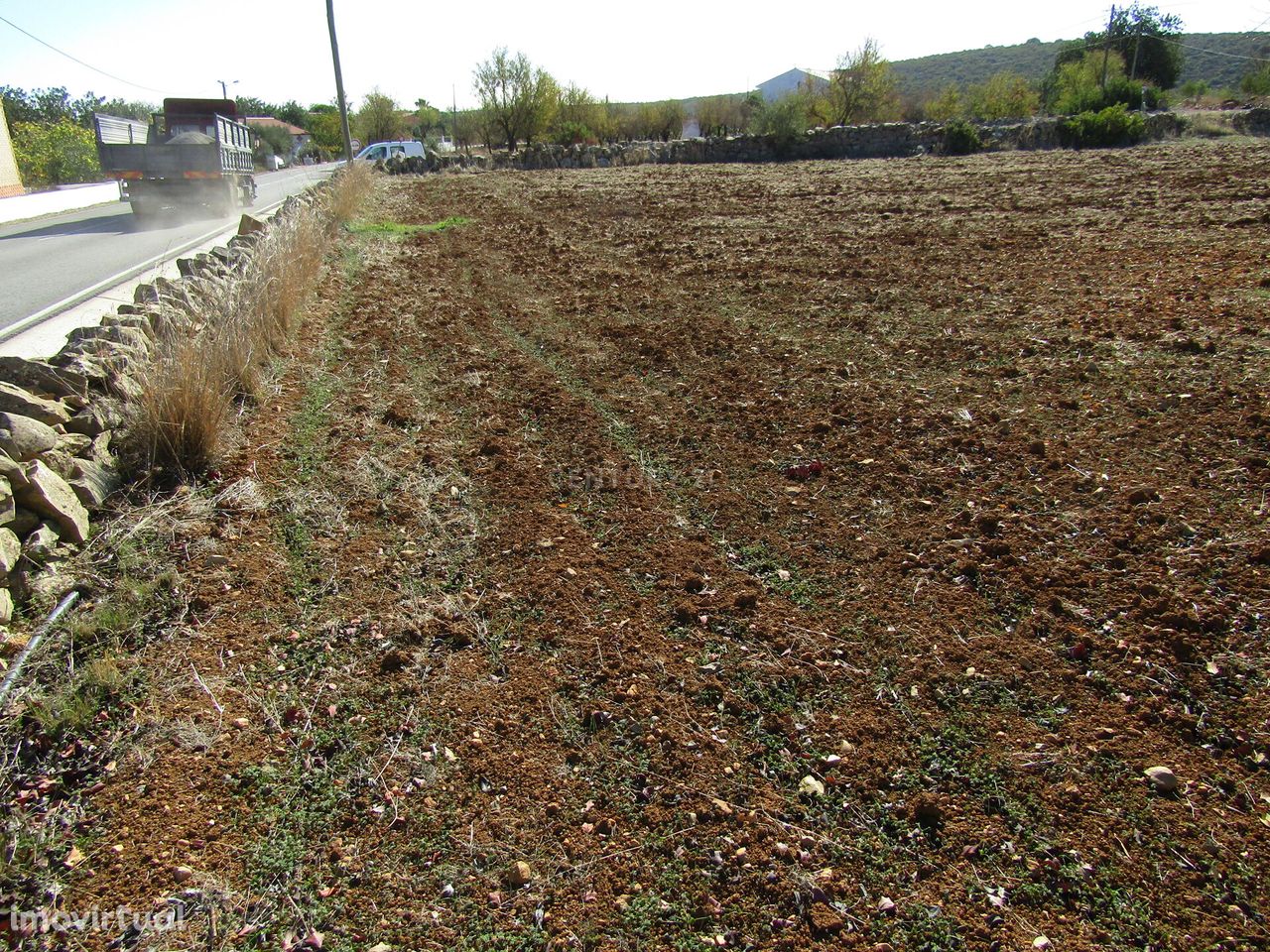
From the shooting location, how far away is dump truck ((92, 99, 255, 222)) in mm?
18094

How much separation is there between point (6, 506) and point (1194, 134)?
32819mm

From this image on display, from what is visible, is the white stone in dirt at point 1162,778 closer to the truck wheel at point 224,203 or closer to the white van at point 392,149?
the truck wheel at point 224,203

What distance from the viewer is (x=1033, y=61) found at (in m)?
74.8

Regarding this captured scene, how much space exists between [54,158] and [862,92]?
39.8m

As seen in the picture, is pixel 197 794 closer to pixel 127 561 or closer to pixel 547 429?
pixel 127 561

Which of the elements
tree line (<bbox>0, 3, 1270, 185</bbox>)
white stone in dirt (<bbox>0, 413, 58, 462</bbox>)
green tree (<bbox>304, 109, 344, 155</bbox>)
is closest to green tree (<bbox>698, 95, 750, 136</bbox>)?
tree line (<bbox>0, 3, 1270, 185</bbox>)

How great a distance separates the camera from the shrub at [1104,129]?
25.2 meters

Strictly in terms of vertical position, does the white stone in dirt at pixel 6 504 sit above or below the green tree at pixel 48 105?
below

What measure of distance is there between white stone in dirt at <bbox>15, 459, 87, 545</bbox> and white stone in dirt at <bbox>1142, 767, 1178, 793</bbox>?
193 inches

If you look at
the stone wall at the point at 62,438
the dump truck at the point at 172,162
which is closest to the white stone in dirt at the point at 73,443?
the stone wall at the point at 62,438

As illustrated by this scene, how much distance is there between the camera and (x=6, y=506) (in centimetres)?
377

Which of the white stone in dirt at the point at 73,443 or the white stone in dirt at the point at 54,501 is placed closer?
the white stone in dirt at the point at 54,501

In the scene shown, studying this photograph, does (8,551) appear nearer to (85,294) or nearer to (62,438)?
(62,438)

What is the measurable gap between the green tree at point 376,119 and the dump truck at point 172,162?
43.0 meters
